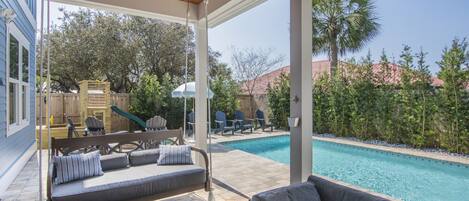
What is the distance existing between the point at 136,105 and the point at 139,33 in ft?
10.5

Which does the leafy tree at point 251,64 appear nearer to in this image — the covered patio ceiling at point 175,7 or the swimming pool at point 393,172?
the swimming pool at point 393,172

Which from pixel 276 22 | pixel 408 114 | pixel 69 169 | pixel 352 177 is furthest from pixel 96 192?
pixel 276 22

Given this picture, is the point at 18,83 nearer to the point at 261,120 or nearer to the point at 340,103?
the point at 261,120

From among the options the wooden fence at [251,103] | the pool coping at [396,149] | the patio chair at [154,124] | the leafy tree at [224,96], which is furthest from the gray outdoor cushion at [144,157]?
the wooden fence at [251,103]

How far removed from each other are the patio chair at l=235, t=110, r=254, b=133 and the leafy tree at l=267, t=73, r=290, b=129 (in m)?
0.91

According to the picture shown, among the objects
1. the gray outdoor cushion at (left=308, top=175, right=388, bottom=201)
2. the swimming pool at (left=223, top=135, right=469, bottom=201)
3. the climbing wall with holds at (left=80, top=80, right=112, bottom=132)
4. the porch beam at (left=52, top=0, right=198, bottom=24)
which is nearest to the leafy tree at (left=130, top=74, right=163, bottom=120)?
the climbing wall with holds at (left=80, top=80, right=112, bottom=132)

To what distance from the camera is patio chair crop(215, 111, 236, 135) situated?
9.67 meters

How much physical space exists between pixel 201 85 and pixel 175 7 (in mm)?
1248

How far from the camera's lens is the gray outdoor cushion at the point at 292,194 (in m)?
1.90

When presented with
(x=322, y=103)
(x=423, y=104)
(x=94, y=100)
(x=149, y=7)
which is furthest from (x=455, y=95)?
(x=94, y=100)

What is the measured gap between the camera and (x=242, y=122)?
10.1m

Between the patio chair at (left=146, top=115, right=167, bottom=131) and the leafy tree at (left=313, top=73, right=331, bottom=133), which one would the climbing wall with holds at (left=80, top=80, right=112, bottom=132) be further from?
the leafy tree at (left=313, top=73, right=331, bottom=133)

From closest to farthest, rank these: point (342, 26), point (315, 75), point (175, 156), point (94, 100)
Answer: point (175, 156) < point (94, 100) < point (342, 26) < point (315, 75)

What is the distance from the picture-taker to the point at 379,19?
8.60 m
